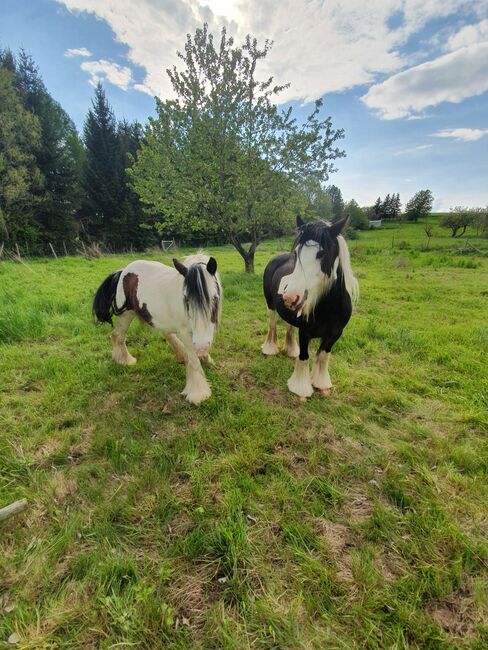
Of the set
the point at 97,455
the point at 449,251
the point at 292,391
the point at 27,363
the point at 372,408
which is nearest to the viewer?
the point at 97,455

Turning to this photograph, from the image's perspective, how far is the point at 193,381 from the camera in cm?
316

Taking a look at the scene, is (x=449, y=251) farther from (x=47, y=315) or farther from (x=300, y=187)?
(x=47, y=315)

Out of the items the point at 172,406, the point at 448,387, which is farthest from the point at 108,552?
the point at 448,387

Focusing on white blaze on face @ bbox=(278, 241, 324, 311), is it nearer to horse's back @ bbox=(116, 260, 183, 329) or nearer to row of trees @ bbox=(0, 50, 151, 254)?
horse's back @ bbox=(116, 260, 183, 329)

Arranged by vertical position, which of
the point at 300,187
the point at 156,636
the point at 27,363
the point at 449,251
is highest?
the point at 300,187

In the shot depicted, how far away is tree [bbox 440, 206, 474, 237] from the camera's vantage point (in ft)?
98.8

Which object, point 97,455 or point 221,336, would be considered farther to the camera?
point 221,336

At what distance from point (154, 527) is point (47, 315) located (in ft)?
17.1

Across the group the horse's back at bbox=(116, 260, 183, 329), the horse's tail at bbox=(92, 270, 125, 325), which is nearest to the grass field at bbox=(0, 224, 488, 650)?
the horse's tail at bbox=(92, 270, 125, 325)

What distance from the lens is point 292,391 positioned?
3.23 meters

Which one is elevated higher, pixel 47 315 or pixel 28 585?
pixel 47 315

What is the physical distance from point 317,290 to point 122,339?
2.80 metres

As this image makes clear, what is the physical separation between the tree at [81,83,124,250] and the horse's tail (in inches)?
929

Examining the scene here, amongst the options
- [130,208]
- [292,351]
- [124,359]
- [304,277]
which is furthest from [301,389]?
[130,208]
